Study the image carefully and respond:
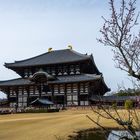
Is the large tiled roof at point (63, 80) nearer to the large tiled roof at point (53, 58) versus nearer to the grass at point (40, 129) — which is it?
the large tiled roof at point (53, 58)

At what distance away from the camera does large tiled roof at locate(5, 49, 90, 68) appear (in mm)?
63375

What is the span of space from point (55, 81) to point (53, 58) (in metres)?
7.22

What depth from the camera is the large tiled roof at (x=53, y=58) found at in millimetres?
63375

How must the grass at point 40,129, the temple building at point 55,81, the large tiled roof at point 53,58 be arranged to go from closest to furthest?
the grass at point 40,129 < the temple building at point 55,81 < the large tiled roof at point 53,58

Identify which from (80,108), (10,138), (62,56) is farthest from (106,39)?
(62,56)

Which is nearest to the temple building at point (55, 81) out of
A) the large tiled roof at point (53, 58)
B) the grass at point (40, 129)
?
the large tiled roof at point (53, 58)

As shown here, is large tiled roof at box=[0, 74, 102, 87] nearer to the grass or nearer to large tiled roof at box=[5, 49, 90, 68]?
large tiled roof at box=[5, 49, 90, 68]

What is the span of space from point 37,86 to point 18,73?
313 inches

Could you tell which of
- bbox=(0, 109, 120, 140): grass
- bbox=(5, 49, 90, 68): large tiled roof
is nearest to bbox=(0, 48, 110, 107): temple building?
bbox=(5, 49, 90, 68): large tiled roof

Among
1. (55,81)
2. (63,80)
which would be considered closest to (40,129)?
(63,80)

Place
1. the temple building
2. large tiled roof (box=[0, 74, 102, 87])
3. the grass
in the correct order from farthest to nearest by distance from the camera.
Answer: the temple building < large tiled roof (box=[0, 74, 102, 87]) < the grass

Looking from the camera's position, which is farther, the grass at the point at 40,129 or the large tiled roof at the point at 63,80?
the large tiled roof at the point at 63,80

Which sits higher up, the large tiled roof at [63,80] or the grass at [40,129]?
the large tiled roof at [63,80]

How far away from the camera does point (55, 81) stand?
61062mm
